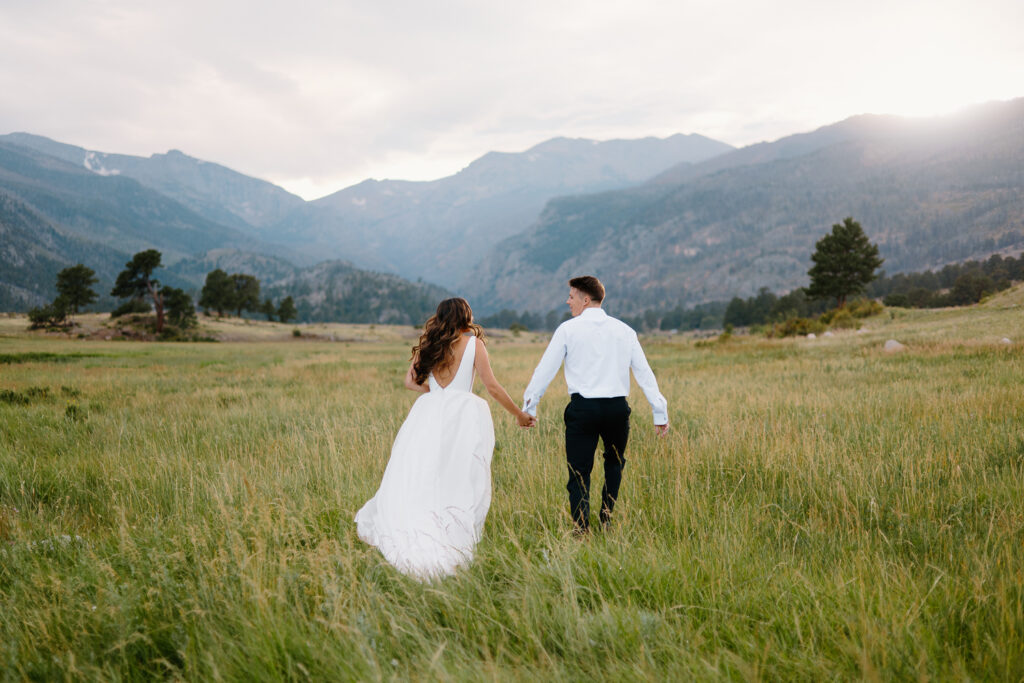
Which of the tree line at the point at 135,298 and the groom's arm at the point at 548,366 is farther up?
the tree line at the point at 135,298

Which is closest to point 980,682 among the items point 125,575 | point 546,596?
point 546,596

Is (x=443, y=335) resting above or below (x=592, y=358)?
above

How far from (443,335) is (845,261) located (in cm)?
6747

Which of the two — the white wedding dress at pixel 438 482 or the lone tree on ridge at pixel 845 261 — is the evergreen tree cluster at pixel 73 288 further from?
the lone tree on ridge at pixel 845 261

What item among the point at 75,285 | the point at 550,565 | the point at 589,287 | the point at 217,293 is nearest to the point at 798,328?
the point at 589,287

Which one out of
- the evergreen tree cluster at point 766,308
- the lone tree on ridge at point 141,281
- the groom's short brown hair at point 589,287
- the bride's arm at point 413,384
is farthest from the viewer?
the evergreen tree cluster at point 766,308

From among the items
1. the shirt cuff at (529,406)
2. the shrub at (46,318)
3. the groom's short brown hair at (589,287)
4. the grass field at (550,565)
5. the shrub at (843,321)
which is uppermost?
the shrub at (46,318)

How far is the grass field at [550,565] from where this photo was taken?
2.70 m

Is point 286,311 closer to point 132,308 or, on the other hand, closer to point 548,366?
point 132,308

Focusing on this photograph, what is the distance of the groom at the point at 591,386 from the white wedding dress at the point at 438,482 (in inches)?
25.2

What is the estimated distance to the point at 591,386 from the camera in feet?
15.3

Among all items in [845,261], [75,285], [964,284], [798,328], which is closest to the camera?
[798,328]

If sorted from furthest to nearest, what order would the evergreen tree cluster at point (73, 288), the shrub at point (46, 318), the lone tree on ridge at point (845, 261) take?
the evergreen tree cluster at point (73, 288) → the shrub at point (46, 318) → the lone tree on ridge at point (845, 261)

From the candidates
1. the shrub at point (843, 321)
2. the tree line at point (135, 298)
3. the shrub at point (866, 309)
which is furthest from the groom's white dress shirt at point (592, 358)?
the tree line at point (135, 298)
